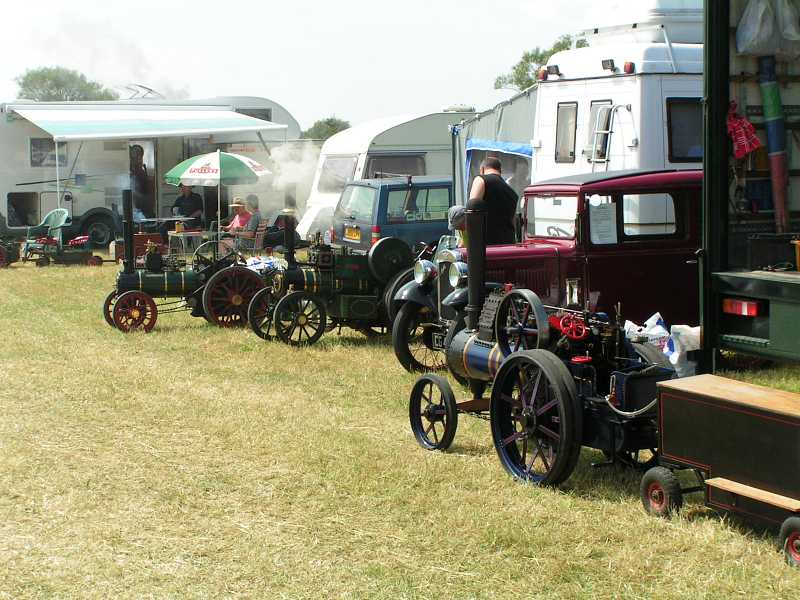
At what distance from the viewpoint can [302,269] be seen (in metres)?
11.0

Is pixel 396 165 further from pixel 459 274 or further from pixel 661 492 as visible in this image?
pixel 661 492

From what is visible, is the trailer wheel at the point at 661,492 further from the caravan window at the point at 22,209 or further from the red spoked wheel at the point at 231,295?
the caravan window at the point at 22,209

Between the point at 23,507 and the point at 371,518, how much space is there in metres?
1.78

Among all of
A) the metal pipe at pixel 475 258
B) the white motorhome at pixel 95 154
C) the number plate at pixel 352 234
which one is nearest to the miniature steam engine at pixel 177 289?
the number plate at pixel 352 234

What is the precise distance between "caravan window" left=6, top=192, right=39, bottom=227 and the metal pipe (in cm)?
1768

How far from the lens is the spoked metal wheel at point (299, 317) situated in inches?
421

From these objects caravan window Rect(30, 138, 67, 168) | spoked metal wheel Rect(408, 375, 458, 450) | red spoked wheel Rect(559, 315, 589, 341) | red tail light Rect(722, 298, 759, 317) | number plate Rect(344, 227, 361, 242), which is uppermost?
caravan window Rect(30, 138, 67, 168)

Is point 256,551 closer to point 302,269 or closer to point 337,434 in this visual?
point 337,434

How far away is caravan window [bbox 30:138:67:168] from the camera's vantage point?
22.7 m

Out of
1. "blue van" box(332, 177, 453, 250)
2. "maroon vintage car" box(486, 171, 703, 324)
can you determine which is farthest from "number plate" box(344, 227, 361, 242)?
"maroon vintage car" box(486, 171, 703, 324)

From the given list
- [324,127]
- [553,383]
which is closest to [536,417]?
[553,383]

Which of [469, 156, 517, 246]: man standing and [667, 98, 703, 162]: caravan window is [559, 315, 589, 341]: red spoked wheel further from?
[667, 98, 703, 162]: caravan window

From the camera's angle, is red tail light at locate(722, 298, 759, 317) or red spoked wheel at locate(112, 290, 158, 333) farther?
red spoked wheel at locate(112, 290, 158, 333)

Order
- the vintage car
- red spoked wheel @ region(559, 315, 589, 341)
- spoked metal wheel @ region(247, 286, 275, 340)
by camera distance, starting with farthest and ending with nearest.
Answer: spoked metal wheel @ region(247, 286, 275, 340) < the vintage car < red spoked wheel @ region(559, 315, 589, 341)
